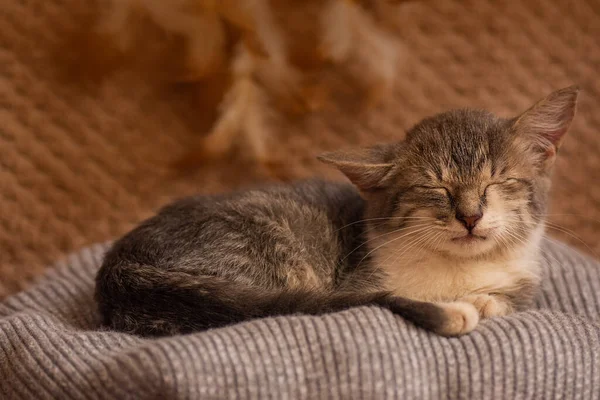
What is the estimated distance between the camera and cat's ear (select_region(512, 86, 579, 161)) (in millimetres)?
1259

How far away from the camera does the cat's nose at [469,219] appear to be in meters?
1.19

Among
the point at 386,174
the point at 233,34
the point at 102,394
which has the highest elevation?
the point at 233,34

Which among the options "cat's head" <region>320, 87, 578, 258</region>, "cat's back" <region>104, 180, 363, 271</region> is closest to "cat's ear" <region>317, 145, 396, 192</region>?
"cat's head" <region>320, 87, 578, 258</region>

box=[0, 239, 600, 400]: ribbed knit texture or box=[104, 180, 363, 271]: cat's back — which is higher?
box=[104, 180, 363, 271]: cat's back

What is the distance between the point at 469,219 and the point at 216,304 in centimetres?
47

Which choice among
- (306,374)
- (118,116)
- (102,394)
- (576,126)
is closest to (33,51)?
(118,116)

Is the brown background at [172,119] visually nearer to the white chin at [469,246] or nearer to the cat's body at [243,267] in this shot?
the cat's body at [243,267]

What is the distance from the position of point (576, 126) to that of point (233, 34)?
1085 mm

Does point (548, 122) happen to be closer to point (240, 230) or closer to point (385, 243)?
point (385, 243)

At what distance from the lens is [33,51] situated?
195 cm

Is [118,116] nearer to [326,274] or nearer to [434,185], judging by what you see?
[326,274]

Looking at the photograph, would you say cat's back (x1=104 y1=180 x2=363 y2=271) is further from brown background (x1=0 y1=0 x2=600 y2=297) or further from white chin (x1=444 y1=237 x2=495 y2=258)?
brown background (x1=0 y1=0 x2=600 y2=297)

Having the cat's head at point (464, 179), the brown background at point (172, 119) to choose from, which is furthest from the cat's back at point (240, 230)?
the brown background at point (172, 119)

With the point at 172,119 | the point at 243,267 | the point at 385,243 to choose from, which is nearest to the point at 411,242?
the point at 385,243
